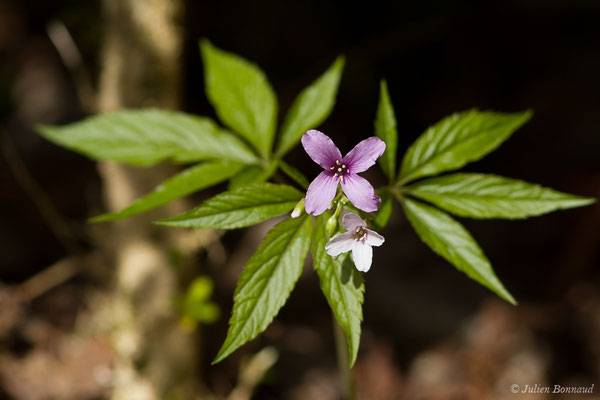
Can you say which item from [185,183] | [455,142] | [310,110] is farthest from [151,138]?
[455,142]

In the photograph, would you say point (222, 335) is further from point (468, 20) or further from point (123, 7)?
point (468, 20)

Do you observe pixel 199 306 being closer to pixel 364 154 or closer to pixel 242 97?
pixel 242 97

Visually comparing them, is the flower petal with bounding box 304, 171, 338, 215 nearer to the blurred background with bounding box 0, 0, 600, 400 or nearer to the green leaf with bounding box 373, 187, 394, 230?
the green leaf with bounding box 373, 187, 394, 230

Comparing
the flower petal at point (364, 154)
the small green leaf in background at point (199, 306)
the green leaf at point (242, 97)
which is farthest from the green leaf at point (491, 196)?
the small green leaf in background at point (199, 306)

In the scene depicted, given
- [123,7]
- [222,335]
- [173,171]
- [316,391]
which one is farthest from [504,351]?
[123,7]

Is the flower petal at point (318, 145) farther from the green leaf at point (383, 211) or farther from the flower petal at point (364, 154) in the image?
the green leaf at point (383, 211)

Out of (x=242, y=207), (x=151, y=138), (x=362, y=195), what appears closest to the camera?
(x=362, y=195)
